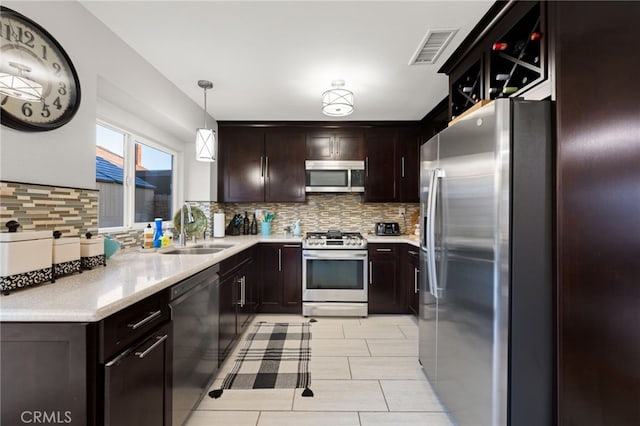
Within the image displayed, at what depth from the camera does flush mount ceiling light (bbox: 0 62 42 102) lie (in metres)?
1.21

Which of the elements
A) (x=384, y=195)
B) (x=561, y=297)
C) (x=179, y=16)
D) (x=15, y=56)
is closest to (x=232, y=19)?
(x=179, y=16)

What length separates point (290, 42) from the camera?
1.95 m

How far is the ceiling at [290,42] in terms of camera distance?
5.39 feet

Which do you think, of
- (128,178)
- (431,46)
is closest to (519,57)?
(431,46)

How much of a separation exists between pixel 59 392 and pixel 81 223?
957mm

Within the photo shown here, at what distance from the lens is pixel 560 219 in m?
1.25

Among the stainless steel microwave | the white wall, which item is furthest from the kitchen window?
the stainless steel microwave

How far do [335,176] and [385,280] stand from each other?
1.40 metres

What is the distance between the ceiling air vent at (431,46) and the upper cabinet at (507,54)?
13cm

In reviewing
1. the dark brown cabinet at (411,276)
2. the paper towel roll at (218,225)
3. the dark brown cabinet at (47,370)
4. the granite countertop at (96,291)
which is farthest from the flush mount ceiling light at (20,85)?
the dark brown cabinet at (411,276)

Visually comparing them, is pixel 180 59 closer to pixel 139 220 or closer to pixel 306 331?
pixel 139 220

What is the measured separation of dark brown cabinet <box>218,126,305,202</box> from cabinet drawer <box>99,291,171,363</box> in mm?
2464

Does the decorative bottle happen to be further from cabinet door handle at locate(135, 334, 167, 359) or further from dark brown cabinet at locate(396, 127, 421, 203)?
cabinet door handle at locate(135, 334, 167, 359)

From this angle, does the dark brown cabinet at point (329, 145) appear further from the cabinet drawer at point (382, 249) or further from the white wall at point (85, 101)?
the white wall at point (85, 101)
